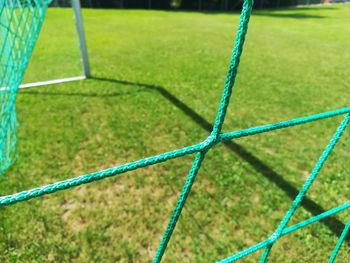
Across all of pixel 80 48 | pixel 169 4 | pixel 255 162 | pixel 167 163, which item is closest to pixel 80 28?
pixel 80 48

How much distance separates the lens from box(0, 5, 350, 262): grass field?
2.38 metres

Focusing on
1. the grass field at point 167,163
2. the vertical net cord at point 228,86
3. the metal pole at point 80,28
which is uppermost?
the vertical net cord at point 228,86

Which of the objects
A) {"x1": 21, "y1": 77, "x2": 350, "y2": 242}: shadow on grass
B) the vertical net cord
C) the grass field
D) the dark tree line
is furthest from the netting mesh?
the dark tree line

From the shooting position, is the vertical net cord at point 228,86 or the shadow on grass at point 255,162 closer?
the vertical net cord at point 228,86

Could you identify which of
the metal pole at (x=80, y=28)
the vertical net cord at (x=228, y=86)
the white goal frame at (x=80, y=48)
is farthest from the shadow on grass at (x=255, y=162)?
the vertical net cord at (x=228, y=86)

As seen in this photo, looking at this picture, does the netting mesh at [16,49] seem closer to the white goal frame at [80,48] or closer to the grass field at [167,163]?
the grass field at [167,163]

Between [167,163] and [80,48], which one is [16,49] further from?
[80,48]

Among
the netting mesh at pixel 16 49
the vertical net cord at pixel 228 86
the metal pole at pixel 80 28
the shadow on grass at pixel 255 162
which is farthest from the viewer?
the metal pole at pixel 80 28

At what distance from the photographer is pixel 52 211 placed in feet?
8.63

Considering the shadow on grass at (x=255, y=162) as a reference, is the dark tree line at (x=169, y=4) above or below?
below

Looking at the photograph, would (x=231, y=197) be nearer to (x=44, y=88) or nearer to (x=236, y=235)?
(x=236, y=235)

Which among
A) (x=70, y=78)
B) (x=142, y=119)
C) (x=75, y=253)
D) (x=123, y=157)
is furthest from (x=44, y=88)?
(x=75, y=253)

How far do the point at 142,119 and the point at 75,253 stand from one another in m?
2.29

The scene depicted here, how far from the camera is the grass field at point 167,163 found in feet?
7.82
